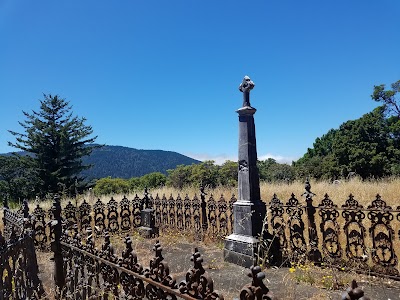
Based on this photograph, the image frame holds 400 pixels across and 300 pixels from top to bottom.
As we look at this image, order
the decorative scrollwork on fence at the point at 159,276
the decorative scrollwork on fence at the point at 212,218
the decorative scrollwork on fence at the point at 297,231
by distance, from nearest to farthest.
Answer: the decorative scrollwork on fence at the point at 159,276 < the decorative scrollwork on fence at the point at 297,231 < the decorative scrollwork on fence at the point at 212,218

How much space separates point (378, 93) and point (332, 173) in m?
9.68

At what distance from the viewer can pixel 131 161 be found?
328ft

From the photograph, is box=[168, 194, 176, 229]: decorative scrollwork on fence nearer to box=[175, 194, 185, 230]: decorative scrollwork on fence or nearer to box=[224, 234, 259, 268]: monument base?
box=[175, 194, 185, 230]: decorative scrollwork on fence

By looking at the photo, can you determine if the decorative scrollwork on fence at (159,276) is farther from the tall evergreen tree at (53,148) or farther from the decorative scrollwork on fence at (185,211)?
the tall evergreen tree at (53,148)

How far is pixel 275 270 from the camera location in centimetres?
591

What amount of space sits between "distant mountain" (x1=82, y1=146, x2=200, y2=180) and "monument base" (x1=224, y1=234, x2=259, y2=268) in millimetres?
82532

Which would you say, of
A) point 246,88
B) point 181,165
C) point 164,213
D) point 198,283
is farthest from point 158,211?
point 181,165

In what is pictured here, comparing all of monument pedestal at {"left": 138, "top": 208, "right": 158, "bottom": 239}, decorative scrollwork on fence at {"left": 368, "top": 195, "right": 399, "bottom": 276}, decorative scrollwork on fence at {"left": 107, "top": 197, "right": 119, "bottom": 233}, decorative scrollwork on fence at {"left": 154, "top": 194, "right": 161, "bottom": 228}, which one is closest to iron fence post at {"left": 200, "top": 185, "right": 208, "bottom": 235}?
monument pedestal at {"left": 138, "top": 208, "right": 158, "bottom": 239}

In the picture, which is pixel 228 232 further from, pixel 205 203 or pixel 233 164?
pixel 233 164

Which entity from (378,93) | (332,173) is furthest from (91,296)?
(378,93)

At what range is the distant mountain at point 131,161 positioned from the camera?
90438 millimetres

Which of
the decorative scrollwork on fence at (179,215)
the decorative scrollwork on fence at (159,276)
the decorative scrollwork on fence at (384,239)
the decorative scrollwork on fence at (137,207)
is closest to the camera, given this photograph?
the decorative scrollwork on fence at (159,276)

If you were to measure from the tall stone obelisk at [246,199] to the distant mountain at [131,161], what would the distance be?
8260 centimetres

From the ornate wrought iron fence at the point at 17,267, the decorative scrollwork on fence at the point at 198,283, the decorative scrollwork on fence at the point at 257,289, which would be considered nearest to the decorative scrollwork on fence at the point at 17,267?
the ornate wrought iron fence at the point at 17,267
